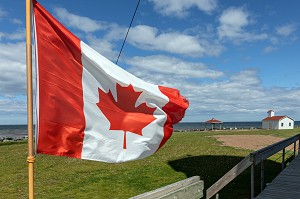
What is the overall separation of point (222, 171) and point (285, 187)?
5497 mm

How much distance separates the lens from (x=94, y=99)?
173 inches

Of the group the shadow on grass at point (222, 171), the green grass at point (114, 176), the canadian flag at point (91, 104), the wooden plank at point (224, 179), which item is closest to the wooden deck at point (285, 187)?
the wooden plank at point (224, 179)

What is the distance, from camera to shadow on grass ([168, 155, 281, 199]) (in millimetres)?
10117

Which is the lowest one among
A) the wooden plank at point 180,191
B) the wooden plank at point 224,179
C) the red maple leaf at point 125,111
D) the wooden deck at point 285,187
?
the wooden deck at point 285,187

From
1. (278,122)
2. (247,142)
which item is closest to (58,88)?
(247,142)

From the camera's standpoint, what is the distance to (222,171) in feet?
44.0

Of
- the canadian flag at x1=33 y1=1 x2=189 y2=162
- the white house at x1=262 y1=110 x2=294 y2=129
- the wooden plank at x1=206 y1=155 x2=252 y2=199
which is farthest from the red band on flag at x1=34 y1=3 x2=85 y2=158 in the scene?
the white house at x1=262 y1=110 x2=294 y2=129

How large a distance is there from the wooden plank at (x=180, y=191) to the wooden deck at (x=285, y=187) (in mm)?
3163

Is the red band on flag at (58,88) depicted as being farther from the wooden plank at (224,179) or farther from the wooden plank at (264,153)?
the wooden plank at (264,153)

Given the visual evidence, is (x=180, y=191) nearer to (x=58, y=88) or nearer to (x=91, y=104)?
(x=91, y=104)

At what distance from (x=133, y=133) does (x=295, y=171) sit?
23.7 feet

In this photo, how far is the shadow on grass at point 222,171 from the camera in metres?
10.1

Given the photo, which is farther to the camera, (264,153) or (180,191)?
(264,153)

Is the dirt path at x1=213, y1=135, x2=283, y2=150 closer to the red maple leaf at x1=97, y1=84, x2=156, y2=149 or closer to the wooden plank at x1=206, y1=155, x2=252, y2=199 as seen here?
the wooden plank at x1=206, y1=155, x2=252, y2=199
